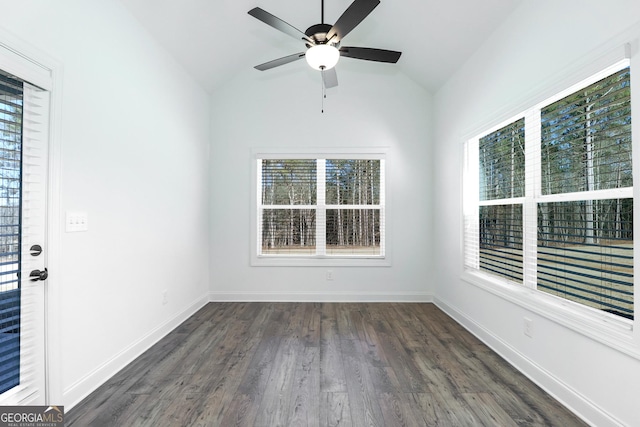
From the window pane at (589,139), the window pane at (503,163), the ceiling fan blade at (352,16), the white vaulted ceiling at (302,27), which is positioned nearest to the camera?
the window pane at (589,139)

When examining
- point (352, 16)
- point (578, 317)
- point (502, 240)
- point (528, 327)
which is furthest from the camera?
point (502, 240)

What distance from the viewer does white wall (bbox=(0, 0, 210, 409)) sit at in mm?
2014

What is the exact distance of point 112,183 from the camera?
248 centimetres

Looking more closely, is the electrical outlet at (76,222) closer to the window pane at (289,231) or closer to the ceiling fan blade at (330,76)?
the ceiling fan blade at (330,76)

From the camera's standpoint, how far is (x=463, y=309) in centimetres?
353

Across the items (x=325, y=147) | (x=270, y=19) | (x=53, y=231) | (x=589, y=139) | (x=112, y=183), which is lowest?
(x=53, y=231)

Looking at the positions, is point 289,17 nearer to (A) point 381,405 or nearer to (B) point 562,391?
(A) point 381,405

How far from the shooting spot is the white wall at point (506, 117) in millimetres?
1748

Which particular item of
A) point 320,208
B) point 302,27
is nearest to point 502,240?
point 320,208

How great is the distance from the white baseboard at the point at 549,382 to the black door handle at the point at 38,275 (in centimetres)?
Result: 327

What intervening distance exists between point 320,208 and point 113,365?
116 inches

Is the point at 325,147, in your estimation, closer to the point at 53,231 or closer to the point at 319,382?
the point at 319,382

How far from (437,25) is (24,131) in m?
3.50

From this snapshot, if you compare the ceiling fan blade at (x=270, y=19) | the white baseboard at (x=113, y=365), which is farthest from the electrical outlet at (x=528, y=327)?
the white baseboard at (x=113, y=365)
